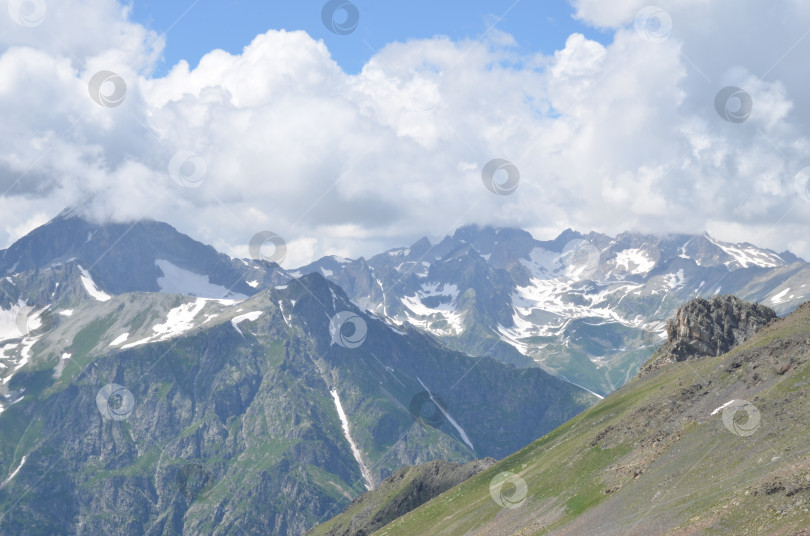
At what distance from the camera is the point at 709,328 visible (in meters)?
158

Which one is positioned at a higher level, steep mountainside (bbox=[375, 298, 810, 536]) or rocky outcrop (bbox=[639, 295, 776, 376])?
steep mountainside (bbox=[375, 298, 810, 536])

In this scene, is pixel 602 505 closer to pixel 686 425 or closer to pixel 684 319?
pixel 686 425

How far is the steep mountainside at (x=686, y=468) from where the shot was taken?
5609cm

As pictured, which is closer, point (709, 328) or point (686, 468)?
point (686, 468)

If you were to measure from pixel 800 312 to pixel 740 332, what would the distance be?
49511mm

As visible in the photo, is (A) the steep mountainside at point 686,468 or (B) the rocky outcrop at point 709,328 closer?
(A) the steep mountainside at point 686,468

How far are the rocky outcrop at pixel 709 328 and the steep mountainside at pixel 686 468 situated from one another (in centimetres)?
3700

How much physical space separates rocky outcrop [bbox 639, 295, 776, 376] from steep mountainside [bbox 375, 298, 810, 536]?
37.0 meters

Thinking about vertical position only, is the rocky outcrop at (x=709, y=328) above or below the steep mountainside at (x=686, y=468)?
below

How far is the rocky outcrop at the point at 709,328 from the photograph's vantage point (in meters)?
156

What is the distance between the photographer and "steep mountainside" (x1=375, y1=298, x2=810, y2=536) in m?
56.1

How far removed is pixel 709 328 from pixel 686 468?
9500cm

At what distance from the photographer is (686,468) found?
2832 inches

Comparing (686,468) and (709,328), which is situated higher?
(686,468)
